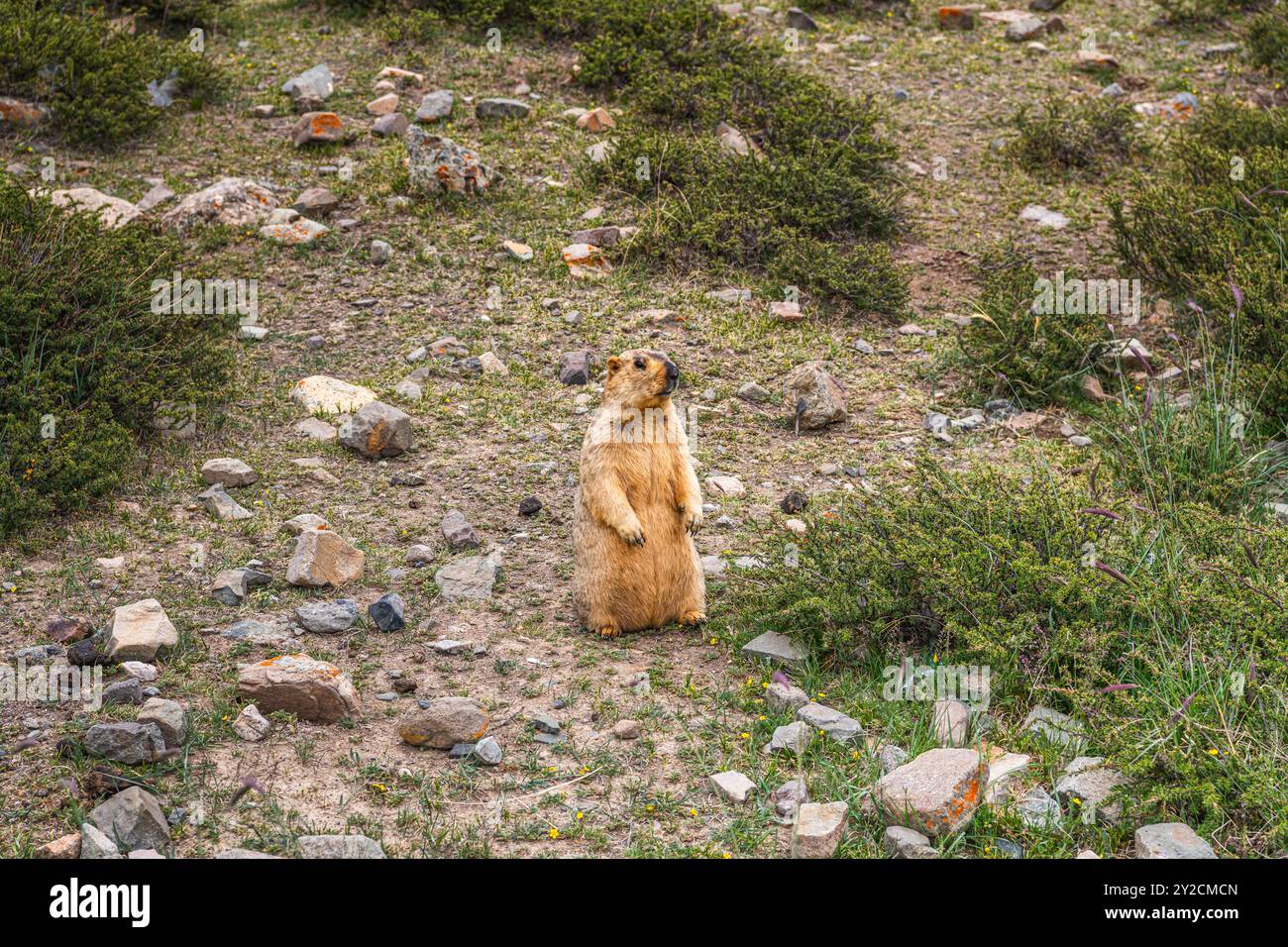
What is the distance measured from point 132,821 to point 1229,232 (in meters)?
8.16

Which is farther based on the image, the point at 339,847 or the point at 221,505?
the point at 221,505

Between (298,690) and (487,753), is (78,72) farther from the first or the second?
(487,753)

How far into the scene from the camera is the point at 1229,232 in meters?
8.74

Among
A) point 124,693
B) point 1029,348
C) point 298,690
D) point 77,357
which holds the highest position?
point 1029,348

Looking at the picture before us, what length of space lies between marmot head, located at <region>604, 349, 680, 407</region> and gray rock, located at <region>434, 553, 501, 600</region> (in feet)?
3.81

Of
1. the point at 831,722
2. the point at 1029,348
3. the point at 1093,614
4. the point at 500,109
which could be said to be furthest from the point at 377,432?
the point at 500,109

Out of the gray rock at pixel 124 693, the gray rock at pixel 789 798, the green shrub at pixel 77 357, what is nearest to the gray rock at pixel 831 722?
the gray rock at pixel 789 798

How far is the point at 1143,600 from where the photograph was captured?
5.03 metres

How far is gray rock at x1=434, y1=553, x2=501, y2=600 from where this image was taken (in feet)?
20.8

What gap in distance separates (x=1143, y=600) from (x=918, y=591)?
0.97 m

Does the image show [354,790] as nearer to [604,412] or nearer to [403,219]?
[604,412]

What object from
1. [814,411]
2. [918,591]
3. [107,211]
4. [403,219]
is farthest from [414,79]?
[918,591]

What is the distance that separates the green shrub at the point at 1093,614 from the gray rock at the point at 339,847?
2.24 m

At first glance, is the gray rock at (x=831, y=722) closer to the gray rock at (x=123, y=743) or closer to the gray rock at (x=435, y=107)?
the gray rock at (x=123, y=743)
